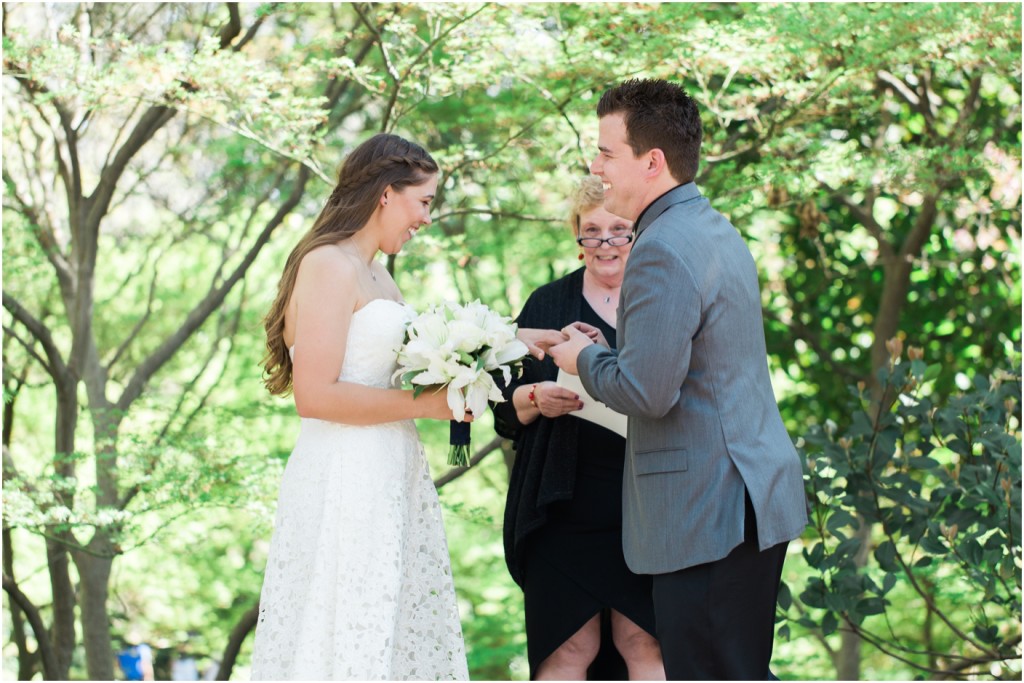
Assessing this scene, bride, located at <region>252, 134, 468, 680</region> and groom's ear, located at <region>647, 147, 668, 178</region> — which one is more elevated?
groom's ear, located at <region>647, 147, 668, 178</region>

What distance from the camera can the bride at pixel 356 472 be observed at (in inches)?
110

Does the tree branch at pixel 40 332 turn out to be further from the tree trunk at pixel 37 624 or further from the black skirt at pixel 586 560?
the black skirt at pixel 586 560

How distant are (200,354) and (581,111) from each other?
4.83 meters

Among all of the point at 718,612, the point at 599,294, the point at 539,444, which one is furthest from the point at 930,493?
the point at 718,612

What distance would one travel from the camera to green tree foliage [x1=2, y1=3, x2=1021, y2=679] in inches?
185

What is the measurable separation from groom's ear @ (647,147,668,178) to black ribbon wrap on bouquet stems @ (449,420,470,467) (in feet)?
2.86

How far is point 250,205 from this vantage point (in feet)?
27.1

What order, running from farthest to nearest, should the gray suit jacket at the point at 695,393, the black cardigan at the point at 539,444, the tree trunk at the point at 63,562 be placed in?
the tree trunk at the point at 63,562 < the black cardigan at the point at 539,444 < the gray suit jacket at the point at 695,393

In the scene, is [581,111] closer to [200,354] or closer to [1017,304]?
[1017,304]

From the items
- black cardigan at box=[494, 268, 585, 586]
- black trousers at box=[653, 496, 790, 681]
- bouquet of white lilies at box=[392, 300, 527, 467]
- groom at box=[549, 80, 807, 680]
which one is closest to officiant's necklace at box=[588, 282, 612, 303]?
black cardigan at box=[494, 268, 585, 586]

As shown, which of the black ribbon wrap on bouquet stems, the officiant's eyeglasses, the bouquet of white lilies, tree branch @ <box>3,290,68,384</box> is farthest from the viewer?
tree branch @ <box>3,290,68,384</box>

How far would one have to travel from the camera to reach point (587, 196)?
130 inches

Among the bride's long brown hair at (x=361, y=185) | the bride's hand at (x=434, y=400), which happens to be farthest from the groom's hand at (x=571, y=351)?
the bride's long brown hair at (x=361, y=185)

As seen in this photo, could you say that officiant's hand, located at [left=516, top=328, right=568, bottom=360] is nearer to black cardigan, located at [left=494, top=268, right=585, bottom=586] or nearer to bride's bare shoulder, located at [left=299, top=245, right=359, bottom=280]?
black cardigan, located at [left=494, top=268, right=585, bottom=586]
